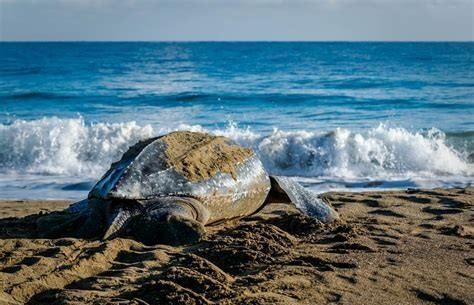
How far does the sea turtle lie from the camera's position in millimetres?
5168

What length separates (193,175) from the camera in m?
5.54

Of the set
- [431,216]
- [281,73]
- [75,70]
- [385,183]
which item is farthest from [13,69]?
[431,216]

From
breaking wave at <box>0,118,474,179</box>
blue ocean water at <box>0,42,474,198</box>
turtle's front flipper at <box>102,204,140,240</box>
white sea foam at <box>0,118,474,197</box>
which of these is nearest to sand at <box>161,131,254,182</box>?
turtle's front flipper at <box>102,204,140,240</box>

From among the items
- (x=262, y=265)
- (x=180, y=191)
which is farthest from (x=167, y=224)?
(x=262, y=265)

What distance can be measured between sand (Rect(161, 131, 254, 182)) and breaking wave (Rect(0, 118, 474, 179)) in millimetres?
4856

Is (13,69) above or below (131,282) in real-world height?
above

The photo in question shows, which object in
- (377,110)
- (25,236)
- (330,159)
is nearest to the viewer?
(25,236)

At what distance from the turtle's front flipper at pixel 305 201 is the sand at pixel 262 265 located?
105mm

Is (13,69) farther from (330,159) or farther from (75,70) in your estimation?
(330,159)

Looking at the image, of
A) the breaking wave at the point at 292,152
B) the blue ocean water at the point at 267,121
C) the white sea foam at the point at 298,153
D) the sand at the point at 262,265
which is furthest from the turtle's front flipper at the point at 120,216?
the breaking wave at the point at 292,152

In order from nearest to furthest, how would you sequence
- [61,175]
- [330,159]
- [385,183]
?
[385,183], [61,175], [330,159]

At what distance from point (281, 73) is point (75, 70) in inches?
495

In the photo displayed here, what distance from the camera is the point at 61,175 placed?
10.9 meters

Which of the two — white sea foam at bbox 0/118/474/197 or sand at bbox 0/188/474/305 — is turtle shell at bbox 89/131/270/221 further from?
white sea foam at bbox 0/118/474/197
